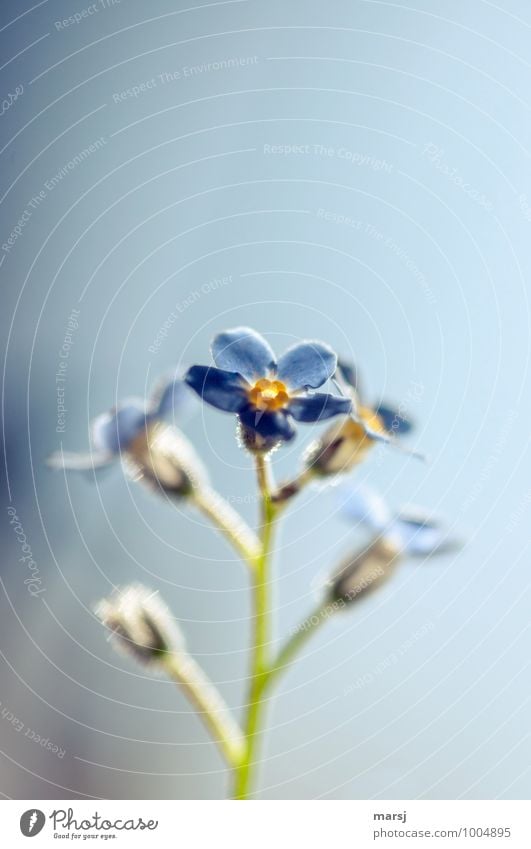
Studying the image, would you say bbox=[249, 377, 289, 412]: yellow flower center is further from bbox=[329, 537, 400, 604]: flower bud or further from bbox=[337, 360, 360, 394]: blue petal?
bbox=[329, 537, 400, 604]: flower bud

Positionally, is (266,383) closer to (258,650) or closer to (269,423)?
(269,423)

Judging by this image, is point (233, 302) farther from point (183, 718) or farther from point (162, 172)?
point (183, 718)
